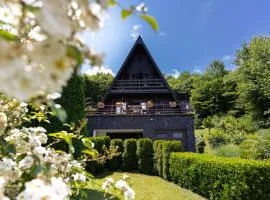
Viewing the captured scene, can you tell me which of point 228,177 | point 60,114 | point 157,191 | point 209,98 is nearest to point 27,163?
point 60,114

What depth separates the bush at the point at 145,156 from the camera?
1602 centimetres

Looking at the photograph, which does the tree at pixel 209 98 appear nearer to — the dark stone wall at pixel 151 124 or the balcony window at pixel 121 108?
the balcony window at pixel 121 108

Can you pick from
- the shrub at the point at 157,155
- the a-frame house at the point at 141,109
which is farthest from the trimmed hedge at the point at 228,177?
the a-frame house at the point at 141,109

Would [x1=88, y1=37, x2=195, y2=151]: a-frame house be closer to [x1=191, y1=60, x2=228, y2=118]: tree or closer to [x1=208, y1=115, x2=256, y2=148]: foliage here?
[x1=208, y1=115, x2=256, y2=148]: foliage

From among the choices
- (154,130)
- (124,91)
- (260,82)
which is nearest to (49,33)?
(154,130)

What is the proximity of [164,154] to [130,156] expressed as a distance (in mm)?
2875

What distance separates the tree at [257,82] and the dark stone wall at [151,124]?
46.4ft

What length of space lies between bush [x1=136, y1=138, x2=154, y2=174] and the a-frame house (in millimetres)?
4221

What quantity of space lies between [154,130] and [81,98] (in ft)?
34.3

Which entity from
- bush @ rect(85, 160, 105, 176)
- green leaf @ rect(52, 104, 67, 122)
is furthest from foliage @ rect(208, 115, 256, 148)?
green leaf @ rect(52, 104, 67, 122)

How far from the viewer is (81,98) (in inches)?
423

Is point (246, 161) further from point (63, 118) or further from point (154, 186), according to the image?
point (63, 118)

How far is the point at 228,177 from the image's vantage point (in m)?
9.21

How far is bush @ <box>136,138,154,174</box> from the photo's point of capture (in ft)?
52.5
